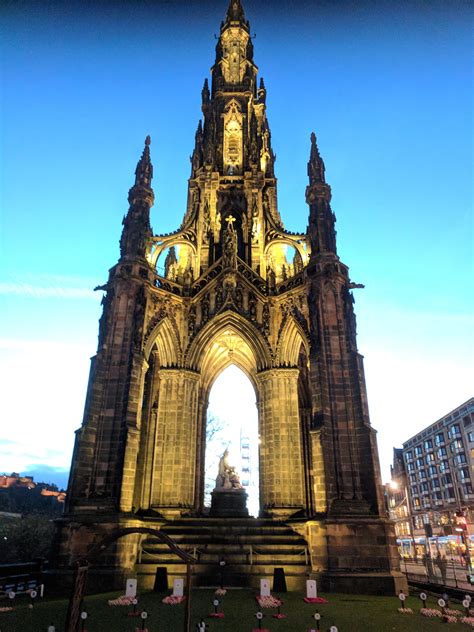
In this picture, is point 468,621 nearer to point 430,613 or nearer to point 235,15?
point 430,613

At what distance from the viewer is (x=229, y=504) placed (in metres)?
19.3

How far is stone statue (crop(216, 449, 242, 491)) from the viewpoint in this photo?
65.3 ft

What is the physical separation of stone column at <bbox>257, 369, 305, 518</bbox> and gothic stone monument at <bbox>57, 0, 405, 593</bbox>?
63 millimetres

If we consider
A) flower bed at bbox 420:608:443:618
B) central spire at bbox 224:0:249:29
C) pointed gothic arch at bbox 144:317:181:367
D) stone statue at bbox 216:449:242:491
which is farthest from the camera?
central spire at bbox 224:0:249:29

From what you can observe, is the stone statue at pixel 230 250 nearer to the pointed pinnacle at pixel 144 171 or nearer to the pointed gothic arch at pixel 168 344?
the pointed gothic arch at pixel 168 344

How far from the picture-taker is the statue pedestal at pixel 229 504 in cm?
1895

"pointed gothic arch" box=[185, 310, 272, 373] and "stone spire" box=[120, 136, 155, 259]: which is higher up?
"stone spire" box=[120, 136, 155, 259]

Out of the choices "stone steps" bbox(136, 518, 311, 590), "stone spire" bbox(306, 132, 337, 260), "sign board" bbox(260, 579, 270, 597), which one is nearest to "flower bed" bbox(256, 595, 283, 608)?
"sign board" bbox(260, 579, 270, 597)

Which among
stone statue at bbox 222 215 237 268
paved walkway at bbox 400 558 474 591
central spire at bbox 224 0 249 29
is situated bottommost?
paved walkway at bbox 400 558 474 591

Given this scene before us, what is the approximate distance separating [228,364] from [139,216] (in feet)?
36.0

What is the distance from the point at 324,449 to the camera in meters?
15.6

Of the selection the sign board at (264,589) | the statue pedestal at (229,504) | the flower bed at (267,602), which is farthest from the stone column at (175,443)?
the sign board at (264,589)

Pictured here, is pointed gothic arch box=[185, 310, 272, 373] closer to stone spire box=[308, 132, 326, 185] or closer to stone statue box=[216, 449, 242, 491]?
stone statue box=[216, 449, 242, 491]

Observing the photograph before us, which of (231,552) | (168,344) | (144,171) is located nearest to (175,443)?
(168,344)
